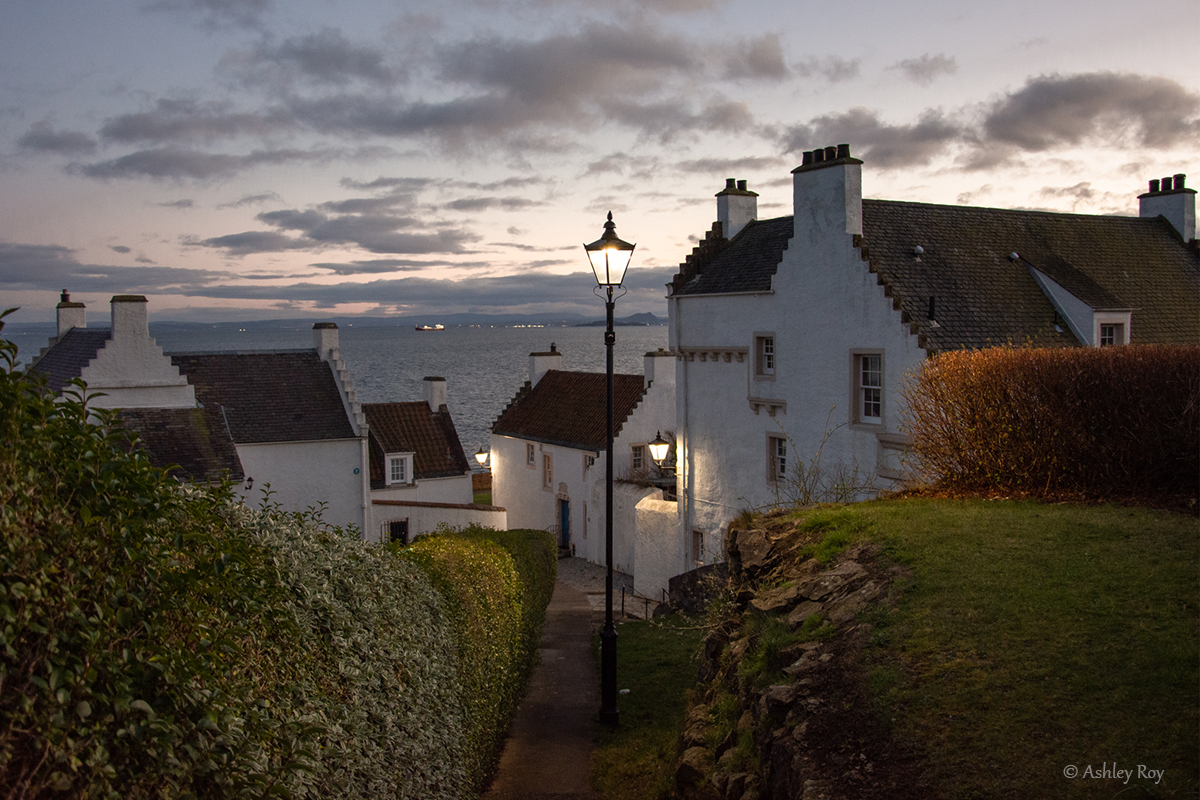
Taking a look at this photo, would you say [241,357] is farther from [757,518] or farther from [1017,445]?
[1017,445]

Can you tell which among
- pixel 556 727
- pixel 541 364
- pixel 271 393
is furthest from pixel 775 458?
pixel 541 364

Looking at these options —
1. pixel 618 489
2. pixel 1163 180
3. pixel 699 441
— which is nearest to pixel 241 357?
pixel 618 489

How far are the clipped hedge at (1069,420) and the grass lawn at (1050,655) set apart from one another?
1069 mm

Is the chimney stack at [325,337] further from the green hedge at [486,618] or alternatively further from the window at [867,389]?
the window at [867,389]

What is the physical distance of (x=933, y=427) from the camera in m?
14.0

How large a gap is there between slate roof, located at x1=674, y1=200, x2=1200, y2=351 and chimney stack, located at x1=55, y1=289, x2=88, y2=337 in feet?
72.1

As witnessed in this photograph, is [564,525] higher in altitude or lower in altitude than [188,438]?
lower

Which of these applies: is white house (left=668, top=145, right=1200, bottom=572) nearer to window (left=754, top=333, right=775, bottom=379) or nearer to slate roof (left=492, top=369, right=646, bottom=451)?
window (left=754, top=333, right=775, bottom=379)

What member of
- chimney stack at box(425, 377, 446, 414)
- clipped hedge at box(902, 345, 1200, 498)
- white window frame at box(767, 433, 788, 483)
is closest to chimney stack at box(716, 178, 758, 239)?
white window frame at box(767, 433, 788, 483)

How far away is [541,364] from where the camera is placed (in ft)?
160

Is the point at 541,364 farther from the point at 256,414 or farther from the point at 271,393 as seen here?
the point at 256,414

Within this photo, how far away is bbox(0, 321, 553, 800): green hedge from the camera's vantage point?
3646 millimetres

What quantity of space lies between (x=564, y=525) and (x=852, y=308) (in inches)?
844

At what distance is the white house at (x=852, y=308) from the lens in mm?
22625
